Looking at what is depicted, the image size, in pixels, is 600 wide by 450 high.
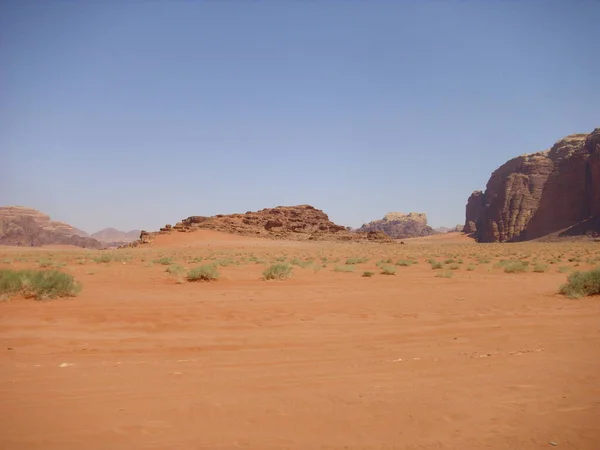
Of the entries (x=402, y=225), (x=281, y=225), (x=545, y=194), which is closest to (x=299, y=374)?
(x=281, y=225)

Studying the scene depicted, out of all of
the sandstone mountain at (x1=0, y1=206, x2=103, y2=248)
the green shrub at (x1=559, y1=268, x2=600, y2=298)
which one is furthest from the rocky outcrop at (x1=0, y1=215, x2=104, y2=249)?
the green shrub at (x1=559, y1=268, x2=600, y2=298)

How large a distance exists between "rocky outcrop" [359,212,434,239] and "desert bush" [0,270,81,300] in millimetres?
138695

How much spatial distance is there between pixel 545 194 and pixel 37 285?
268 ft

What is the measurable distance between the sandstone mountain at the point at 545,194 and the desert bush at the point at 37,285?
68.8m

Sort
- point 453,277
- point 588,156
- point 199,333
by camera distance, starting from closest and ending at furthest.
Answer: point 199,333 → point 453,277 → point 588,156

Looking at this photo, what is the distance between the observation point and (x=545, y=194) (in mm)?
75625

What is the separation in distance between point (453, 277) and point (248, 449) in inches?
658

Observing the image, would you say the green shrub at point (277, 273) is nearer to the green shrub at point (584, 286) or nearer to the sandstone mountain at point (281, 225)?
the green shrub at point (584, 286)

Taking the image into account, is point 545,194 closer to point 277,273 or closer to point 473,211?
point 473,211

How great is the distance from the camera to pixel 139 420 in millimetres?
3973

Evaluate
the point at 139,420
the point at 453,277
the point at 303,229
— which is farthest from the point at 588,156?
the point at 139,420

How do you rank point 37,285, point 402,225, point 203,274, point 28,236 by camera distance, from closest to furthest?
point 37,285, point 203,274, point 28,236, point 402,225

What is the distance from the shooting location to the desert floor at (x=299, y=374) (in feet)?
12.3

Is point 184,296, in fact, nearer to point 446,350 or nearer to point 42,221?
point 446,350
